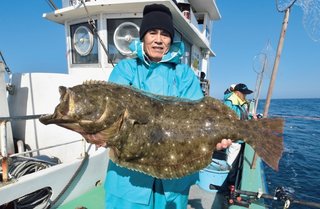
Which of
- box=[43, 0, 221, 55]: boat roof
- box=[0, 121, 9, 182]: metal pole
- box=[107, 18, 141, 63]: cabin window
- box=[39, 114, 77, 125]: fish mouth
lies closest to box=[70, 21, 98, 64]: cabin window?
box=[43, 0, 221, 55]: boat roof

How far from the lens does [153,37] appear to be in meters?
2.59

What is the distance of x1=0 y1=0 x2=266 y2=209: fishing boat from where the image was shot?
434cm

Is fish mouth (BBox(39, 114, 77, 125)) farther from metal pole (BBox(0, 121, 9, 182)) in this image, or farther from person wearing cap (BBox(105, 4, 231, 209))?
metal pole (BBox(0, 121, 9, 182))

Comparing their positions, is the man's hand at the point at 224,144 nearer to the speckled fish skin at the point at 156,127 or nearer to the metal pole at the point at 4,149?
the speckled fish skin at the point at 156,127

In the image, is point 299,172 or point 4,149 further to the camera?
point 299,172

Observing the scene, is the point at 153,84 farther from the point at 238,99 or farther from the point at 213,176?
the point at 238,99

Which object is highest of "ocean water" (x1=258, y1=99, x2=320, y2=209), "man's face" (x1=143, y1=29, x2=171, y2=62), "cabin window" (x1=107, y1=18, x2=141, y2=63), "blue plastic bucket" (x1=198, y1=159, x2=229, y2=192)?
"cabin window" (x1=107, y1=18, x2=141, y2=63)

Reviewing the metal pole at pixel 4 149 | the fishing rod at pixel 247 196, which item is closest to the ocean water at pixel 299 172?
the fishing rod at pixel 247 196

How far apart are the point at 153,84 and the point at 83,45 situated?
5795mm

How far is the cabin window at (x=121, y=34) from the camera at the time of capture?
269 inches

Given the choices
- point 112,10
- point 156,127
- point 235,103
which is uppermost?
point 112,10

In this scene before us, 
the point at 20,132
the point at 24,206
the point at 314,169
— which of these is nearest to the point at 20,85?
the point at 20,132

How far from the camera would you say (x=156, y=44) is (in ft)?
8.43

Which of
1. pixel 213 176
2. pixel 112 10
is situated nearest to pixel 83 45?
pixel 112 10
